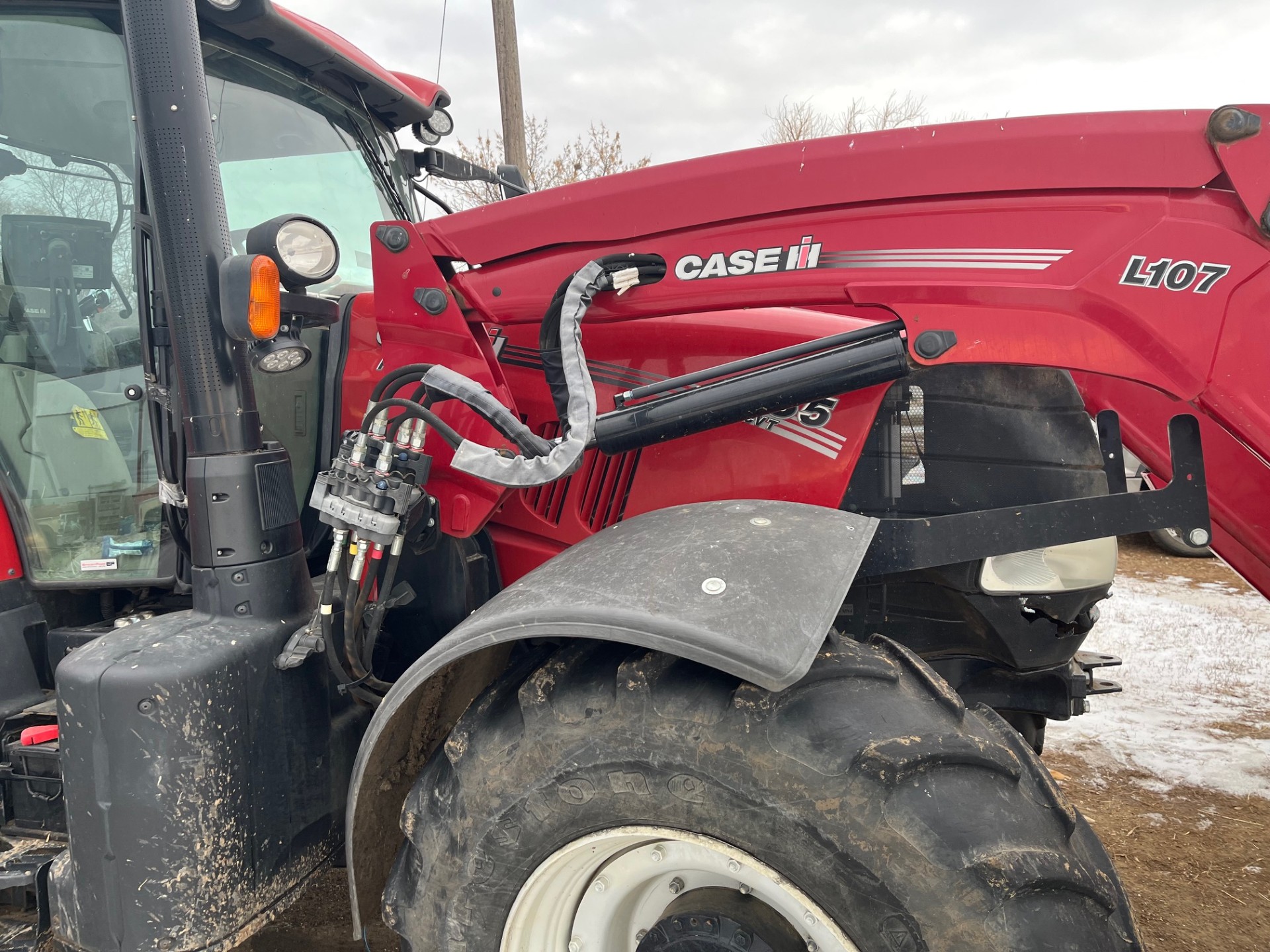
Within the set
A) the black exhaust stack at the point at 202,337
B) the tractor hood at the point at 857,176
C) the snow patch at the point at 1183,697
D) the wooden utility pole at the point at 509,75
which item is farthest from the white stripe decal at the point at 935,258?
the wooden utility pole at the point at 509,75

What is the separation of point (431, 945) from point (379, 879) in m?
0.27

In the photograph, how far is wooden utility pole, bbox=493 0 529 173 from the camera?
26.7 ft

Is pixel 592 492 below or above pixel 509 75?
below

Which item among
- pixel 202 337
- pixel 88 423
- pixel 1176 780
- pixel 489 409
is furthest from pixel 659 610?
pixel 1176 780

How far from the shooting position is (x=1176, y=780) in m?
3.46

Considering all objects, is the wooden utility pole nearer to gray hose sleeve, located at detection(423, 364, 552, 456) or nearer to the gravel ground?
the gravel ground

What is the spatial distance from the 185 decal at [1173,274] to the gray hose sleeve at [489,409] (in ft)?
3.79

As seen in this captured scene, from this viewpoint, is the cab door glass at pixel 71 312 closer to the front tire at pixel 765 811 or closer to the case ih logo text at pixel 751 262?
the front tire at pixel 765 811

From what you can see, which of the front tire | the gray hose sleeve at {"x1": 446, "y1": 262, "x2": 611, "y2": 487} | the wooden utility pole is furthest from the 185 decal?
the wooden utility pole

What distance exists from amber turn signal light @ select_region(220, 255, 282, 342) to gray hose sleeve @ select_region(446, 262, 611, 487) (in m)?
0.50

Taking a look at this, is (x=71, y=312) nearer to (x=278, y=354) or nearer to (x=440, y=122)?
(x=278, y=354)

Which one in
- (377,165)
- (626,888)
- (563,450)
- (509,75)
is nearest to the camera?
(626,888)

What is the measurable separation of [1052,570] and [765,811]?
3.39 feet

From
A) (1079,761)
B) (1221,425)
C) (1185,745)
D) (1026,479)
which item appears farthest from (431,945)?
(1185,745)
